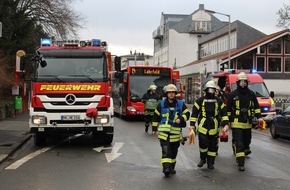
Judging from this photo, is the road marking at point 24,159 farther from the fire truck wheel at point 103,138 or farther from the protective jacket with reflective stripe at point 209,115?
the protective jacket with reflective stripe at point 209,115

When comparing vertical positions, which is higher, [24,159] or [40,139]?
[40,139]

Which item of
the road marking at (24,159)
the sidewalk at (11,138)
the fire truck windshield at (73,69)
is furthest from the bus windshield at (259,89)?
the road marking at (24,159)

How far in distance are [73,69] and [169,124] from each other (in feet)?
16.2

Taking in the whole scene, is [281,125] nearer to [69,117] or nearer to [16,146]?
[69,117]

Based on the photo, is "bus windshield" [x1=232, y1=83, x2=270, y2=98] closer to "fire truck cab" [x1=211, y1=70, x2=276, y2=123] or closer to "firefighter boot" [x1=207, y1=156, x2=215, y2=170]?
"fire truck cab" [x1=211, y1=70, x2=276, y2=123]

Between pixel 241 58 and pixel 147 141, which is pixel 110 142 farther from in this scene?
pixel 241 58

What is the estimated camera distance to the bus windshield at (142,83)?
81.5ft

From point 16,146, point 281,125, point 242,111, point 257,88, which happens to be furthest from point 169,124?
point 257,88

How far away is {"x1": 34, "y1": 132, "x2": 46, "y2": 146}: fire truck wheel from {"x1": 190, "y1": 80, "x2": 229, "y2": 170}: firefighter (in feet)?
18.1

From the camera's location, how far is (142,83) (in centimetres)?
2503

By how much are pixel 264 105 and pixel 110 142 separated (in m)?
10.7

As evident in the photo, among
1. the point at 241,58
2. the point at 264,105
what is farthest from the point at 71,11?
the point at 264,105

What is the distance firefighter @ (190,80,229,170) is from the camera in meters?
9.90

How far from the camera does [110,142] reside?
14.4 metres
